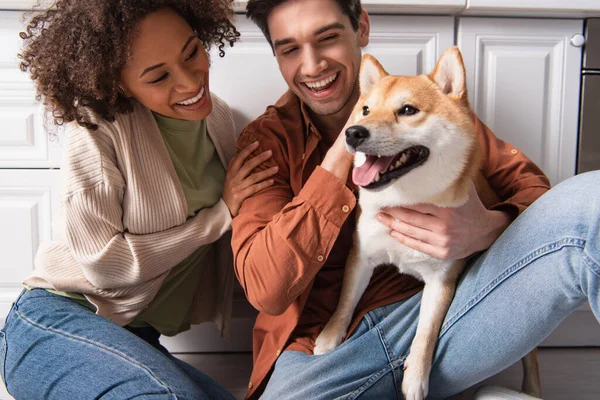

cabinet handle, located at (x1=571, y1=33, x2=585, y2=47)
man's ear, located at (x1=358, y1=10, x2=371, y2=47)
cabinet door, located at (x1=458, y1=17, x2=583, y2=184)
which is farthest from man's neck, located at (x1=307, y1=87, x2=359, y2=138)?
cabinet handle, located at (x1=571, y1=33, x2=585, y2=47)

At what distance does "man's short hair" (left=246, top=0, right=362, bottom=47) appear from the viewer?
3.83 ft

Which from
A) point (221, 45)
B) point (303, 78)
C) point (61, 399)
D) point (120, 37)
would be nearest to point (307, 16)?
point (303, 78)

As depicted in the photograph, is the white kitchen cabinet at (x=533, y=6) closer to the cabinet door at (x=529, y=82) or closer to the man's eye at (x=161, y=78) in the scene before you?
the cabinet door at (x=529, y=82)

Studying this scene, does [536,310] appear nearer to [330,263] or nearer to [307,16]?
[330,263]

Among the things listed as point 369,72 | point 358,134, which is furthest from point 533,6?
point 358,134

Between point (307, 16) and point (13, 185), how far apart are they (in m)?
1.01

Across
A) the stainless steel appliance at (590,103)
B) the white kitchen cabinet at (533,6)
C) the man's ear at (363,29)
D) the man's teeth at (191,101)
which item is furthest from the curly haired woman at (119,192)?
the stainless steel appliance at (590,103)

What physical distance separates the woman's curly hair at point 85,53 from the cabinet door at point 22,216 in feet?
1.33

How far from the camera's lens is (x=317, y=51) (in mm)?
1166

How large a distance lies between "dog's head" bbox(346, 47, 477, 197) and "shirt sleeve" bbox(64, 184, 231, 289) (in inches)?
17.1

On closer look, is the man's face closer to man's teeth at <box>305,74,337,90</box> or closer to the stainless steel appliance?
man's teeth at <box>305,74,337,90</box>

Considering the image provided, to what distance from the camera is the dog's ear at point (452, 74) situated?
3.26 feet

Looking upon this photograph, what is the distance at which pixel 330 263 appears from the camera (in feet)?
4.13

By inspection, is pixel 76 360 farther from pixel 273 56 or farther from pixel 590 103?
pixel 590 103
